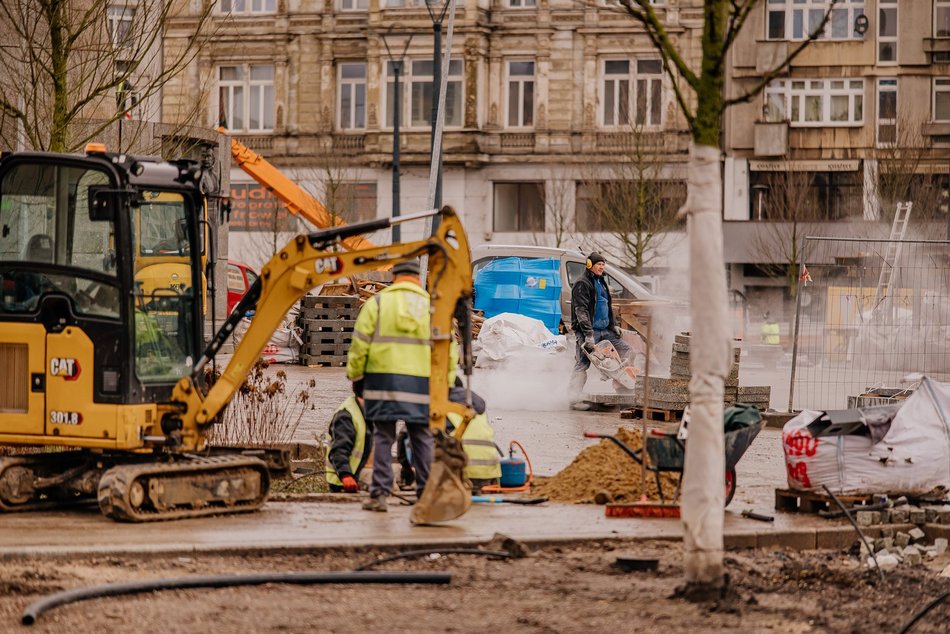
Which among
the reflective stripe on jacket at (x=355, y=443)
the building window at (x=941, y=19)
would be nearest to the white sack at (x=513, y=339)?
the reflective stripe on jacket at (x=355, y=443)

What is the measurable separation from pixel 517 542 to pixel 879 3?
43.7 m

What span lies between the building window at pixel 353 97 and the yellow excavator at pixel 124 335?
41.1 m

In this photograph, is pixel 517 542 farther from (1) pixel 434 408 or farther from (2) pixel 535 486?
(2) pixel 535 486

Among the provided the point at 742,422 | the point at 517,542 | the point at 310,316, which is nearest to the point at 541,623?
the point at 517,542

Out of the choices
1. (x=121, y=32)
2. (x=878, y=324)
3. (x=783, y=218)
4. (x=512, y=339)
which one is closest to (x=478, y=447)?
(x=121, y=32)

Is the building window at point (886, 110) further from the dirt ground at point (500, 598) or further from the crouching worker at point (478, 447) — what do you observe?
the dirt ground at point (500, 598)

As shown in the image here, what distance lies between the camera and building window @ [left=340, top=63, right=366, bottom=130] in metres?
52.2

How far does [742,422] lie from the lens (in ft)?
38.1

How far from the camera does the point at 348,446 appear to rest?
1268cm

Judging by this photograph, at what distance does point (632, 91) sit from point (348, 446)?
1542 inches

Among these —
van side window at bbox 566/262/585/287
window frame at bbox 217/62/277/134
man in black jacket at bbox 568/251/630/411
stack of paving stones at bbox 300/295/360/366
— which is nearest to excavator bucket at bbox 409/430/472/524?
man in black jacket at bbox 568/251/630/411

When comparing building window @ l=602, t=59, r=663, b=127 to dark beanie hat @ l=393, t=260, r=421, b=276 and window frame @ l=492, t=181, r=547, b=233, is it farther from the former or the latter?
dark beanie hat @ l=393, t=260, r=421, b=276

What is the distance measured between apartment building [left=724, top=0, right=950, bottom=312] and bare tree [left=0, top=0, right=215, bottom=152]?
Answer: 34.1 meters

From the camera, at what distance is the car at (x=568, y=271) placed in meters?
28.8
